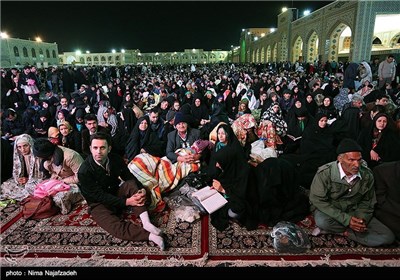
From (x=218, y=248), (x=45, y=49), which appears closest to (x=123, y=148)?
(x=218, y=248)

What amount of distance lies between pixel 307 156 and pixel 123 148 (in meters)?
2.91

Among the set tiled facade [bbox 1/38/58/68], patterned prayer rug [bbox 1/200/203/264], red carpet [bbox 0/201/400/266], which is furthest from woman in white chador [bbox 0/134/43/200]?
tiled facade [bbox 1/38/58/68]

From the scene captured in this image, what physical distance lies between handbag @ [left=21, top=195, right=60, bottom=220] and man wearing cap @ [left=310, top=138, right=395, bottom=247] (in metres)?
2.61

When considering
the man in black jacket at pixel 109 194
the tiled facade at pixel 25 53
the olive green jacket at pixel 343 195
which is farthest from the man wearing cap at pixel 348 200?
the tiled facade at pixel 25 53

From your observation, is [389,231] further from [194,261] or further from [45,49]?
[45,49]

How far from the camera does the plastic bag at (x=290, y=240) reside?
2113 millimetres

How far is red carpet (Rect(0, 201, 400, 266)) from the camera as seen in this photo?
204 cm

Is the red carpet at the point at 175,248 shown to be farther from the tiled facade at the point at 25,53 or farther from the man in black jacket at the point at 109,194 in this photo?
the tiled facade at the point at 25,53

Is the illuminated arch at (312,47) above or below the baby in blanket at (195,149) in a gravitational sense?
above

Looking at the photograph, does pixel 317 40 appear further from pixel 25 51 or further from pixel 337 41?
pixel 25 51

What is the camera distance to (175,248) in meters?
2.20

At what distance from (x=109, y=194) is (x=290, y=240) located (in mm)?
1649

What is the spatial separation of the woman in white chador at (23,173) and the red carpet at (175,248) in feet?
1.83

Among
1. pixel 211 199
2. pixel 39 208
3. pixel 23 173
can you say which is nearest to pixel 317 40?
pixel 211 199
